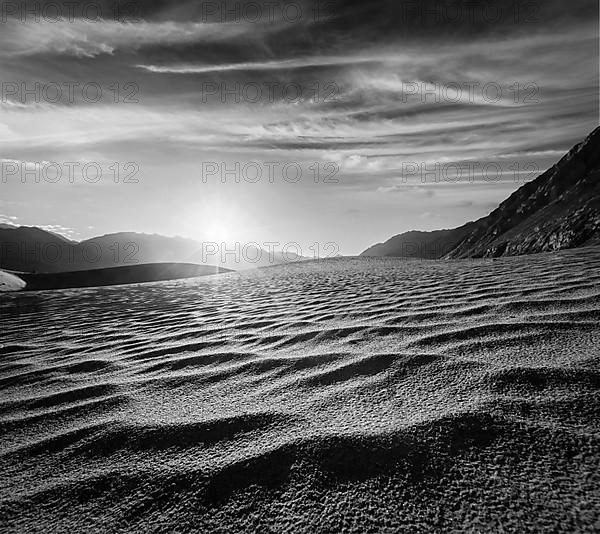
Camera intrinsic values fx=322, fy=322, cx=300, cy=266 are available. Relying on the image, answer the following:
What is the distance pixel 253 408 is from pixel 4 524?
83 centimetres

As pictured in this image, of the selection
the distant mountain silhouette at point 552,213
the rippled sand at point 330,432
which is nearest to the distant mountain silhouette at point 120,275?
the rippled sand at point 330,432

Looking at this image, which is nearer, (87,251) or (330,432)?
(330,432)

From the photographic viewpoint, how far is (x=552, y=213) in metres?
34.7

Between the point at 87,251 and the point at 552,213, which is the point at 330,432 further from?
the point at 87,251

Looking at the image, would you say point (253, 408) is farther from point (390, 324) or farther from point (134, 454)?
point (390, 324)

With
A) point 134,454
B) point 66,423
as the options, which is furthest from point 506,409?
point 66,423

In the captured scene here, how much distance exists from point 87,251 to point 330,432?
12845 cm

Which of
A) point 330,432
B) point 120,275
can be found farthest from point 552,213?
point 330,432

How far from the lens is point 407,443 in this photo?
1023mm

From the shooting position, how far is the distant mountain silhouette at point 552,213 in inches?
958

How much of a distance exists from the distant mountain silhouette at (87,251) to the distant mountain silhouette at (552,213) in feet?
126

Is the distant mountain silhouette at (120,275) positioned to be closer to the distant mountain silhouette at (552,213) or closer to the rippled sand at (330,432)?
the rippled sand at (330,432)

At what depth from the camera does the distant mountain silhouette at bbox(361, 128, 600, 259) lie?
79.9ft

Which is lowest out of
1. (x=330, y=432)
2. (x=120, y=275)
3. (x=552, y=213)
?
(x=330, y=432)
